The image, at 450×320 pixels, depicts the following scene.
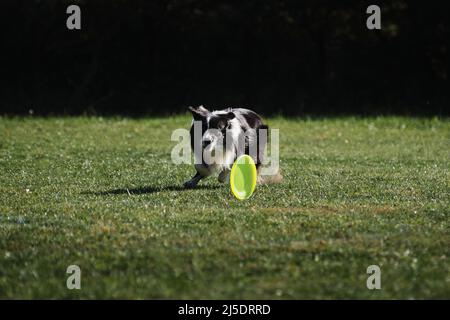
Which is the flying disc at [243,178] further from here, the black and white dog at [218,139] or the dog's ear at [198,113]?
the dog's ear at [198,113]

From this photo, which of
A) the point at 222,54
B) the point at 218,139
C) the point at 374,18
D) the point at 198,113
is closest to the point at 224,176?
the point at 218,139

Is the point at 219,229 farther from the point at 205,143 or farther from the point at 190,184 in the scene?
the point at 190,184

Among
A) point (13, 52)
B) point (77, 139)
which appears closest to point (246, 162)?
point (77, 139)

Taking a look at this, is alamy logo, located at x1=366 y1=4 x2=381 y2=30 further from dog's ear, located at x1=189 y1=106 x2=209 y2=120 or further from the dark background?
dog's ear, located at x1=189 y1=106 x2=209 y2=120

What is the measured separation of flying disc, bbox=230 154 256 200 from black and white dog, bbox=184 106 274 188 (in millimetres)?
582

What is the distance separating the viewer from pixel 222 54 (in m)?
31.8

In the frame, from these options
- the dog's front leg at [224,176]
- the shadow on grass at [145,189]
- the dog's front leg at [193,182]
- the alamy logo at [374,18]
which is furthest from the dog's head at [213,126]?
the alamy logo at [374,18]

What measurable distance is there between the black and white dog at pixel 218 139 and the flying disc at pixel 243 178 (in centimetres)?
58

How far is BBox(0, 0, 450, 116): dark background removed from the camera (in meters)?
29.0

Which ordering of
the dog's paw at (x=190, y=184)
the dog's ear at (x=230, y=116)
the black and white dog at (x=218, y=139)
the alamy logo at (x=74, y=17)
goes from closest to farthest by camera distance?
the black and white dog at (x=218, y=139) < the dog's ear at (x=230, y=116) < the dog's paw at (x=190, y=184) < the alamy logo at (x=74, y=17)

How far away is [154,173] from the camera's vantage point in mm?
12906

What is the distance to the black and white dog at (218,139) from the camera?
1072 cm

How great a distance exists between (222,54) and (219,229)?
79.5ft

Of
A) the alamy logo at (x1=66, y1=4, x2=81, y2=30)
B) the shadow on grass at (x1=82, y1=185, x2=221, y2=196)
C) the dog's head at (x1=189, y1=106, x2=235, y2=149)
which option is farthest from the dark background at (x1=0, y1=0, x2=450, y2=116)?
the dog's head at (x1=189, y1=106, x2=235, y2=149)
